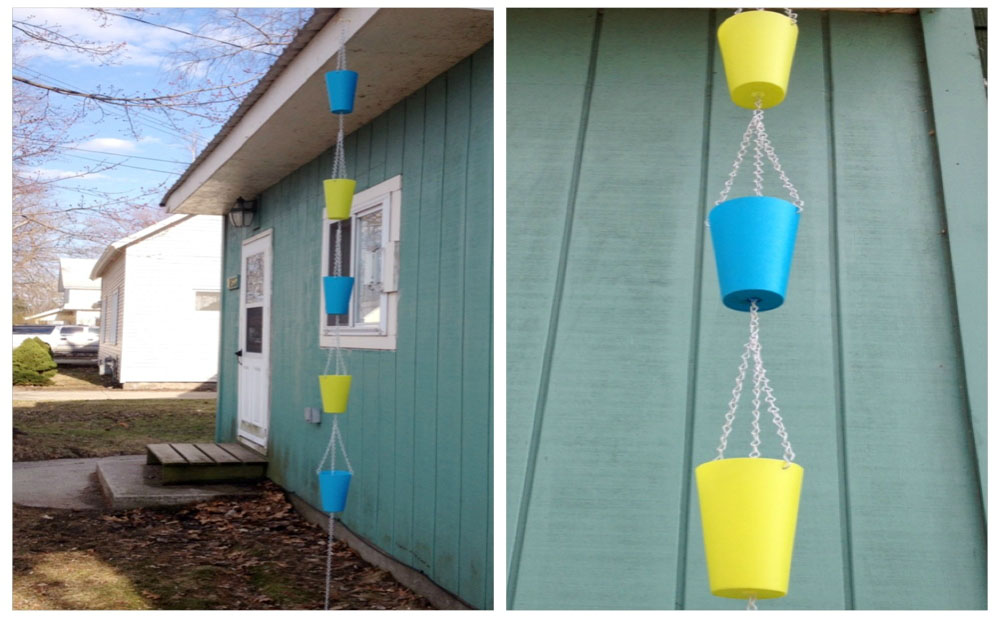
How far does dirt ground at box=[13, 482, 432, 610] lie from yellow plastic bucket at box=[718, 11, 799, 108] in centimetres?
253

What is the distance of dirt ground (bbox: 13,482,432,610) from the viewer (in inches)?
144

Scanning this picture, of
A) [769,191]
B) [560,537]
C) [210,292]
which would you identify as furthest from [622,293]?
[210,292]

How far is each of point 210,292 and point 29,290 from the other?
2.87 metres

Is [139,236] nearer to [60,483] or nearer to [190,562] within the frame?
[60,483]

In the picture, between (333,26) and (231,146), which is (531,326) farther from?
(231,146)

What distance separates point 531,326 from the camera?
215cm

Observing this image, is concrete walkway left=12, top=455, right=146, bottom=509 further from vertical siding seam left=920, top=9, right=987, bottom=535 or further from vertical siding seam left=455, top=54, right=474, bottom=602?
vertical siding seam left=920, top=9, right=987, bottom=535

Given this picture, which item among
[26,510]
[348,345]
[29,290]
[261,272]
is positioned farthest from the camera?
[29,290]

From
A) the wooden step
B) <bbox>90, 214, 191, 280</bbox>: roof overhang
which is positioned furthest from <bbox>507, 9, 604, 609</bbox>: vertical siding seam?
<bbox>90, 214, 191, 280</bbox>: roof overhang

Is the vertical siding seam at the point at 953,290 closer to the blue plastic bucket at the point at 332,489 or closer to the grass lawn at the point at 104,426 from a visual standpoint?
the blue plastic bucket at the point at 332,489

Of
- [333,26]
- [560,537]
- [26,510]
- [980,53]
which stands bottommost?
[26,510]

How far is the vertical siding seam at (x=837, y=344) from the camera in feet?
6.73

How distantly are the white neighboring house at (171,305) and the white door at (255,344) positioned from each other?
851 centimetres

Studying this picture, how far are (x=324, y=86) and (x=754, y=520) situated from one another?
2671 millimetres
